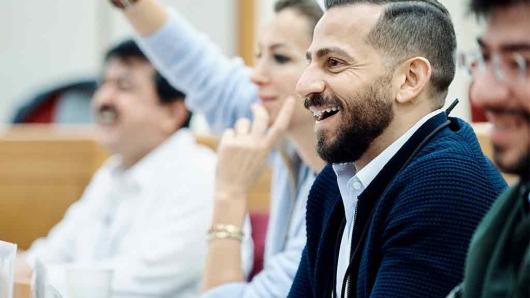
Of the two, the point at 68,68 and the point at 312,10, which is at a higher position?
the point at 68,68

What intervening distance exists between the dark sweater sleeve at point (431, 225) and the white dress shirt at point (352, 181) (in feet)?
0.22

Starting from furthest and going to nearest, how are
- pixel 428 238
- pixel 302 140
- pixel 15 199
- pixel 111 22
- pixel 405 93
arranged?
pixel 111 22
pixel 15 199
pixel 302 140
pixel 405 93
pixel 428 238

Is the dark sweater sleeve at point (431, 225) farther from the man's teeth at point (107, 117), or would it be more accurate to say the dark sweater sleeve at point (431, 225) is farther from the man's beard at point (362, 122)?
the man's teeth at point (107, 117)

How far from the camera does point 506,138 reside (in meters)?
1.00

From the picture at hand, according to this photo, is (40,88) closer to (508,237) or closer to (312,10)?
(312,10)

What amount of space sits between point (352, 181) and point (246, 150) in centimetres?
78

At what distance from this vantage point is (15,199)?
12.1ft

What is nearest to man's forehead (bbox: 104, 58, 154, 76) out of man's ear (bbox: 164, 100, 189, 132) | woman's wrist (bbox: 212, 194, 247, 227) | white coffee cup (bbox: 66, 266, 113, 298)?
man's ear (bbox: 164, 100, 189, 132)

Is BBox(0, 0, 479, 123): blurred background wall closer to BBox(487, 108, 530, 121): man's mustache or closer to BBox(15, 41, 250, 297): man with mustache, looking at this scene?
BBox(15, 41, 250, 297): man with mustache

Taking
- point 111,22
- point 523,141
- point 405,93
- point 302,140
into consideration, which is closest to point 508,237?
point 523,141

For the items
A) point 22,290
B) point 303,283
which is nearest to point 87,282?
point 22,290

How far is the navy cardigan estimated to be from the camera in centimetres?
126

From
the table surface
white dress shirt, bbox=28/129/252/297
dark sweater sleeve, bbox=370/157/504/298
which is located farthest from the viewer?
white dress shirt, bbox=28/129/252/297

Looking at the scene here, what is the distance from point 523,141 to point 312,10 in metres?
1.21
